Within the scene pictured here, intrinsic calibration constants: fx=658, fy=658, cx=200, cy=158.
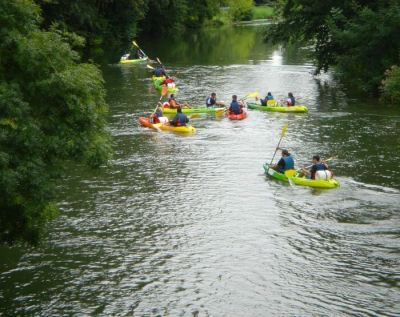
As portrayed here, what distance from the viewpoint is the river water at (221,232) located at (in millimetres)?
14703

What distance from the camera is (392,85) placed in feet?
116

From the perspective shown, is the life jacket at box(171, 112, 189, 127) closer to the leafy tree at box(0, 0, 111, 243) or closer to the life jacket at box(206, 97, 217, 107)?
the life jacket at box(206, 97, 217, 107)

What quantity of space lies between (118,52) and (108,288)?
50.4m

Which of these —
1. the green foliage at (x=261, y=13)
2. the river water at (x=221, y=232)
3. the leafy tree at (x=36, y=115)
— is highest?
the green foliage at (x=261, y=13)

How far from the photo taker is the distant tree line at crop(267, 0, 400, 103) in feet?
119

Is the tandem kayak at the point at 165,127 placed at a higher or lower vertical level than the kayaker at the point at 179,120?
lower

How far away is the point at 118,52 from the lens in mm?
63500

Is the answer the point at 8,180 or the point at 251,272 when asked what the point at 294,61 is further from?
the point at 8,180

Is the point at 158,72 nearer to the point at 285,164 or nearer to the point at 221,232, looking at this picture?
the point at 285,164

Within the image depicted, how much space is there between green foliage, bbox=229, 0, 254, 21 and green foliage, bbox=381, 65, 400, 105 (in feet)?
246

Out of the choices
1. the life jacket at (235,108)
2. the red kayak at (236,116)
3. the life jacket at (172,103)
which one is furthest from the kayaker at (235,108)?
the life jacket at (172,103)

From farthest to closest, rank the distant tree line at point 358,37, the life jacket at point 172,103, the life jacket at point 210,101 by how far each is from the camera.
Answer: the distant tree line at point 358,37, the life jacket at point 172,103, the life jacket at point 210,101

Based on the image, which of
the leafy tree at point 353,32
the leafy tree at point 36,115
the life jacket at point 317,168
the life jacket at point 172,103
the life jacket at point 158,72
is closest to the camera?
the leafy tree at point 36,115

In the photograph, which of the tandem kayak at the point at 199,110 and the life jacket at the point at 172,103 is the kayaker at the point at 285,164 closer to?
the tandem kayak at the point at 199,110
